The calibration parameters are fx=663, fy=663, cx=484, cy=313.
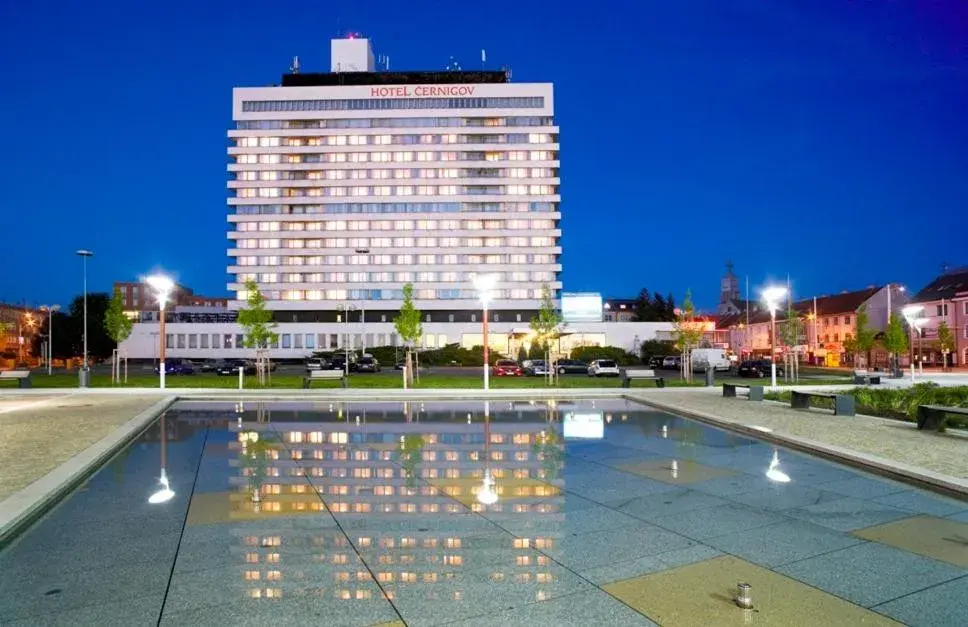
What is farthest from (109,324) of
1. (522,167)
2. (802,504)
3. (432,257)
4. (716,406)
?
(522,167)

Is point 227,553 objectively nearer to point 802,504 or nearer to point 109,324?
point 802,504

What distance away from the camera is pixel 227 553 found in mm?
6859

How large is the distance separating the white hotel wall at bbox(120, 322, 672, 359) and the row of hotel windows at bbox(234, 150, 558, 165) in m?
24.8

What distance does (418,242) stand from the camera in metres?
98.9

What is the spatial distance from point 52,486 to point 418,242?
90442 millimetres

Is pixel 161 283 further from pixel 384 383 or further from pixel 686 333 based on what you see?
pixel 686 333

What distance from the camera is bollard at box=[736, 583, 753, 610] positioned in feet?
17.7

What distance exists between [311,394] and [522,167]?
7753cm

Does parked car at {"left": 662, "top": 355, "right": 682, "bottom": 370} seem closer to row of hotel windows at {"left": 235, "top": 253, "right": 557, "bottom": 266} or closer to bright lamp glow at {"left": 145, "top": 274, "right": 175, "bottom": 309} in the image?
row of hotel windows at {"left": 235, "top": 253, "right": 557, "bottom": 266}

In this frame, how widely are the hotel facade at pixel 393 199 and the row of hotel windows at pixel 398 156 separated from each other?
0.15m

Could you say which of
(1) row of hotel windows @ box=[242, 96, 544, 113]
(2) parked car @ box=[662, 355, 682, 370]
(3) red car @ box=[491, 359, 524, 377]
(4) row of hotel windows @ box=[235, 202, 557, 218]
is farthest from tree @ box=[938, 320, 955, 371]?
(1) row of hotel windows @ box=[242, 96, 544, 113]

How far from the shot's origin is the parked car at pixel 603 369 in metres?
50.6

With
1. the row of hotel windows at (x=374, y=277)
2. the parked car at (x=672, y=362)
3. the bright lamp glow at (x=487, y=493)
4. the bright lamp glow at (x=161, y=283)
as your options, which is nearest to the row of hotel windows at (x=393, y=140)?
the row of hotel windows at (x=374, y=277)

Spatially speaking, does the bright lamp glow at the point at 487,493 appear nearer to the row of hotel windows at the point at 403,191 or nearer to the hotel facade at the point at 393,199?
the hotel facade at the point at 393,199
